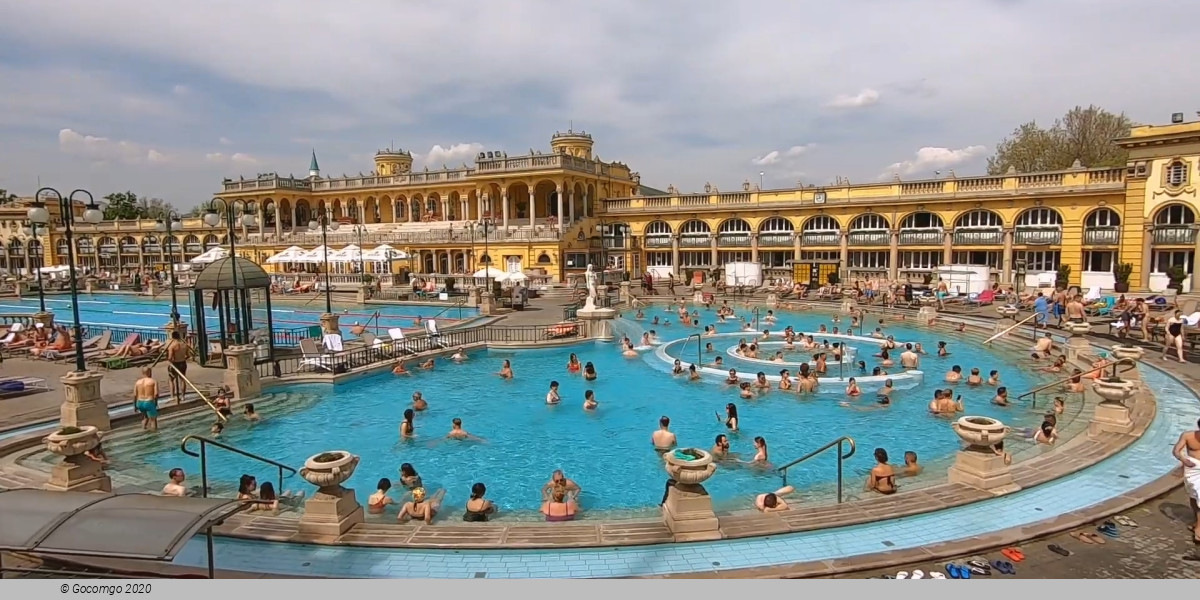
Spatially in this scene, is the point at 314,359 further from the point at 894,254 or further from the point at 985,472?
the point at 894,254

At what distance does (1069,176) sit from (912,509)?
116 ft

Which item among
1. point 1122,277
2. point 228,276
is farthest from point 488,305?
point 1122,277

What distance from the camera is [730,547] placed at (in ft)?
24.8

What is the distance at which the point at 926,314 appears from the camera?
2906 centimetres

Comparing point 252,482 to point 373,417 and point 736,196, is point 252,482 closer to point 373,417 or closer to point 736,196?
point 373,417

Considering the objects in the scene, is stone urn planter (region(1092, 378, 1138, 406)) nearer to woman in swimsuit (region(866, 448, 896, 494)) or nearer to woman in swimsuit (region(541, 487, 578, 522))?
woman in swimsuit (region(866, 448, 896, 494))

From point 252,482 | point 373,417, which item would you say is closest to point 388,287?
point 373,417

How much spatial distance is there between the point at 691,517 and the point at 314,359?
15.3 meters

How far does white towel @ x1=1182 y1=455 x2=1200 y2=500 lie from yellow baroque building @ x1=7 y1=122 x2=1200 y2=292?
31.4 meters

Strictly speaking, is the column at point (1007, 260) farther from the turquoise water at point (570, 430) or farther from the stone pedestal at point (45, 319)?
the stone pedestal at point (45, 319)

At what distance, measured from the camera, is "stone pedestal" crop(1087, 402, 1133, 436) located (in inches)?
450

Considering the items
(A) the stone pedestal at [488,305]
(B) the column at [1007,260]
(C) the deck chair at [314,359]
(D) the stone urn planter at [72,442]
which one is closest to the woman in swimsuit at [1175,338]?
(B) the column at [1007,260]

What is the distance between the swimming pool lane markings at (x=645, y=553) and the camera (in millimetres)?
7172

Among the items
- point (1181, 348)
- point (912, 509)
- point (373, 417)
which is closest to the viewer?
point (912, 509)
